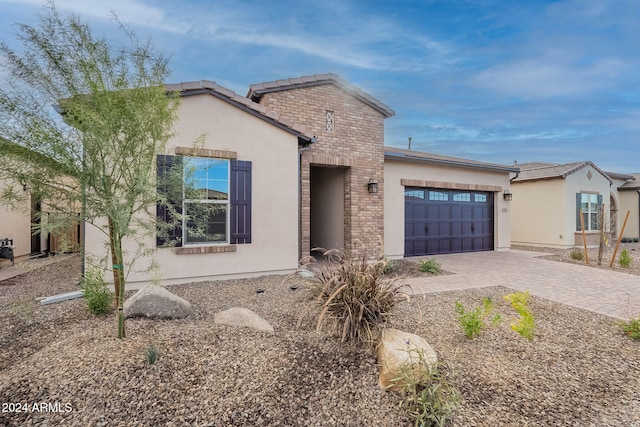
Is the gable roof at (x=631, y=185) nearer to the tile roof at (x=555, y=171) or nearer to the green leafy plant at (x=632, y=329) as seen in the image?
the tile roof at (x=555, y=171)

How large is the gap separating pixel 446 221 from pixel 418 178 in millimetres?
2283

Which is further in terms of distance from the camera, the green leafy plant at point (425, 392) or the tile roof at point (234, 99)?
the tile roof at point (234, 99)

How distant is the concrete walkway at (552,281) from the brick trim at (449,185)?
2765mm

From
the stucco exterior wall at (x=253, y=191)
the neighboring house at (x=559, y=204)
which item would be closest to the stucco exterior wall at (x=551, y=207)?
the neighboring house at (x=559, y=204)

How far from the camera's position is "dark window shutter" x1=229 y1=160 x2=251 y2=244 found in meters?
6.39

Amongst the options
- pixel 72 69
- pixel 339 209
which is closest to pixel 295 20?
pixel 339 209

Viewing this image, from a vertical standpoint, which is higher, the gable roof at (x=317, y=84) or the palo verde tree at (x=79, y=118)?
Answer: the gable roof at (x=317, y=84)

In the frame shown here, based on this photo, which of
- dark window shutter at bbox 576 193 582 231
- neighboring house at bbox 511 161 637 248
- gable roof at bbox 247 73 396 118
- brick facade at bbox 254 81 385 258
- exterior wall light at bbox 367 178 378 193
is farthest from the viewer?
dark window shutter at bbox 576 193 582 231

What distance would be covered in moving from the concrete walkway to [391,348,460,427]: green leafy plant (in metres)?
1.97

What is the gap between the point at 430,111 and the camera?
14.9 metres

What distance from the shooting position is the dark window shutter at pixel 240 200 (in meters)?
6.39

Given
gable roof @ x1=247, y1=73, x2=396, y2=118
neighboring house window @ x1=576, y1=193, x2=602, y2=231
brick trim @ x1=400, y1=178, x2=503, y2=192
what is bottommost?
neighboring house window @ x1=576, y1=193, x2=602, y2=231

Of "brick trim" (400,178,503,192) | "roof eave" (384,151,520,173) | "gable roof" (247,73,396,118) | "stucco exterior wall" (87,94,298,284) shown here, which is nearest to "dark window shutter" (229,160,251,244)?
"stucco exterior wall" (87,94,298,284)

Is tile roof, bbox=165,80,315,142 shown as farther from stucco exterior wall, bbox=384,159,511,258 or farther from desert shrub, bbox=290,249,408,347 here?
desert shrub, bbox=290,249,408,347
